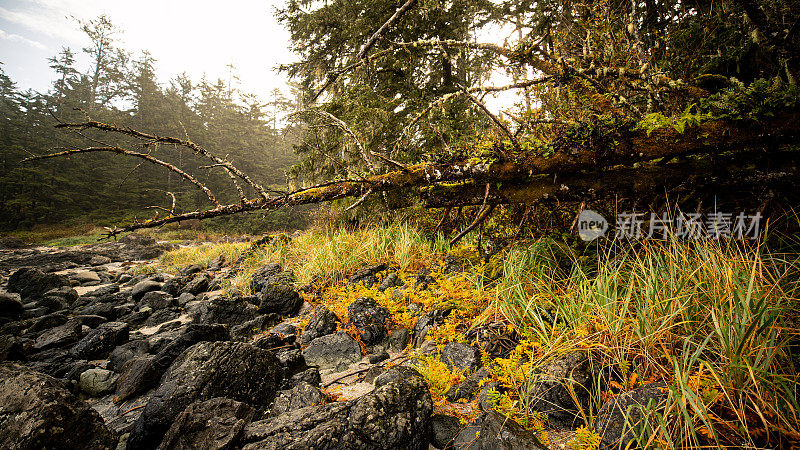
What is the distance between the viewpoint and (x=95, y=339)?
330cm

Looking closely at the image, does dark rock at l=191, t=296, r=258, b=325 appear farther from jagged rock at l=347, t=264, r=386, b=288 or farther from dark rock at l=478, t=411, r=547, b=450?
dark rock at l=478, t=411, r=547, b=450

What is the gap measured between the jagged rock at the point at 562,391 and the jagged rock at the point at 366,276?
254 cm

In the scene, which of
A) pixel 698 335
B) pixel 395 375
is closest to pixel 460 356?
pixel 395 375

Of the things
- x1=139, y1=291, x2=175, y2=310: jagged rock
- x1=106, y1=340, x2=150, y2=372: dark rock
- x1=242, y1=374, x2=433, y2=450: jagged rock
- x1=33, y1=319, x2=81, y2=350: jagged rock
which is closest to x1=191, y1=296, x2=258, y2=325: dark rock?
x1=106, y1=340, x2=150, y2=372: dark rock

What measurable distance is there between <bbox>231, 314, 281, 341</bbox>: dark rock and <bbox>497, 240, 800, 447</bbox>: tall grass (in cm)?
269

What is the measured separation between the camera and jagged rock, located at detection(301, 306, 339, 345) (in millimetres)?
2984

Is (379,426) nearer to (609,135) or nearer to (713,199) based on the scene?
(609,135)

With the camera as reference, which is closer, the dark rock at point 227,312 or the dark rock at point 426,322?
the dark rock at point 426,322

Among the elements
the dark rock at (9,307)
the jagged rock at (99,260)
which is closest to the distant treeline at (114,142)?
the jagged rock at (99,260)

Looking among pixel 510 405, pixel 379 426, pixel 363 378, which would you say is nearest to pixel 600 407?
pixel 510 405

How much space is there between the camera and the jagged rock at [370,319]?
110 inches

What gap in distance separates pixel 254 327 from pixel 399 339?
1.81 metres

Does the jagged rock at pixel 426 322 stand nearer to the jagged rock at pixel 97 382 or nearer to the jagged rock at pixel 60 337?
the jagged rock at pixel 97 382

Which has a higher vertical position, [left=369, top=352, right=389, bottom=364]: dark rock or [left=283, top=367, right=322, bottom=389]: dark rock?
[left=283, top=367, right=322, bottom=389]: dark rock
